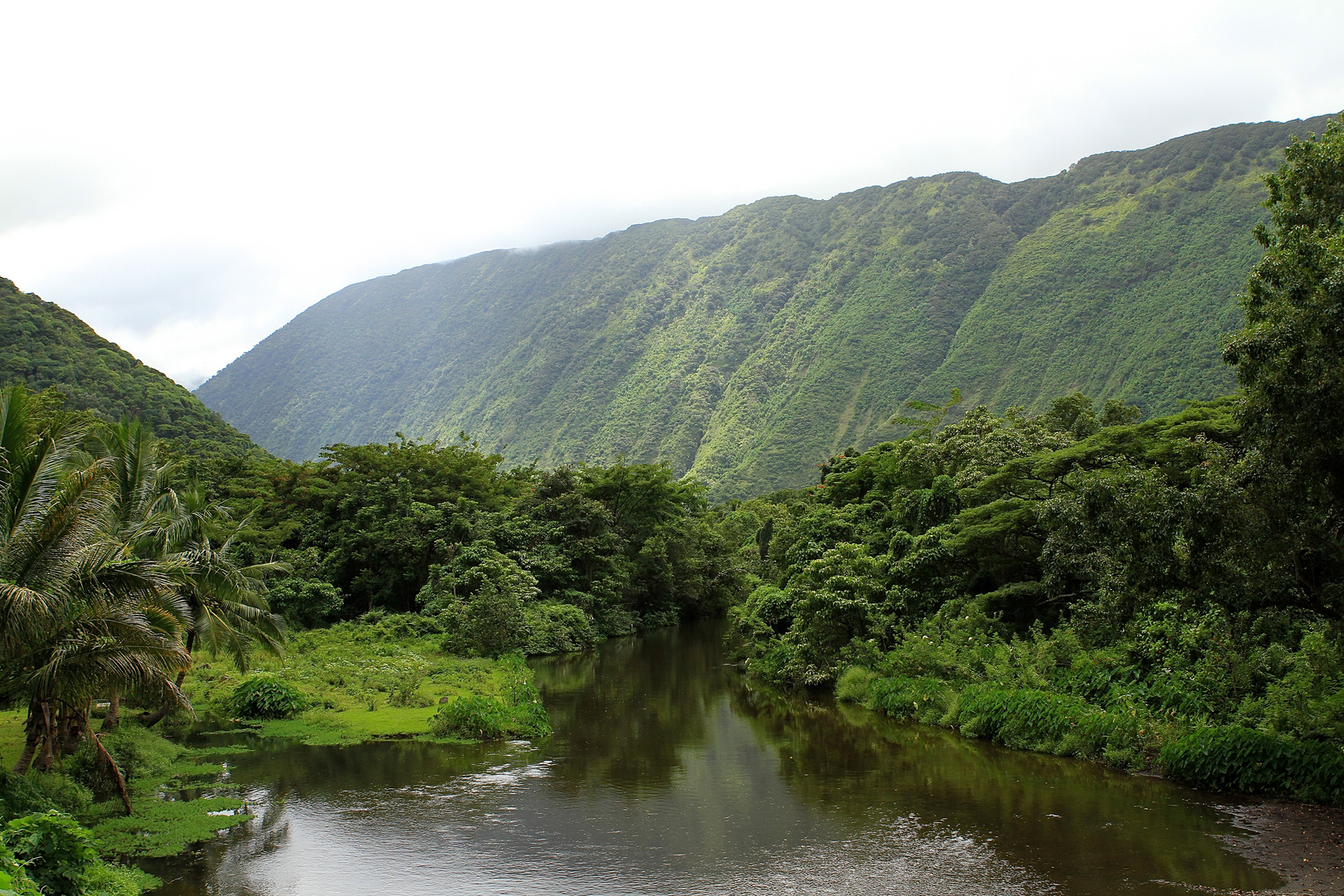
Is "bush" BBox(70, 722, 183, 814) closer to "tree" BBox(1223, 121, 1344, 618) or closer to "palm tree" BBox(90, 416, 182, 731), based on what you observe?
"palm tree" BBox(90, 416, 182, 731)

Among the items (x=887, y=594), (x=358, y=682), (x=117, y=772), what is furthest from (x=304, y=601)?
(x=117, y=772)

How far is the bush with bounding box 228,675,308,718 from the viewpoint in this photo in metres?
20.0

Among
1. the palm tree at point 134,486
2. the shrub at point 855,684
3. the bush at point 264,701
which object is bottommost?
the shrub at point 855,684

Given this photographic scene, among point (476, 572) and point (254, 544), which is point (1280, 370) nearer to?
point (476, 572)

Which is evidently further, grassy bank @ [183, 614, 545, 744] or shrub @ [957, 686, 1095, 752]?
grassy bank @ [183, 614, 545, 744]

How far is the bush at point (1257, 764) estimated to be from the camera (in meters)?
11.8

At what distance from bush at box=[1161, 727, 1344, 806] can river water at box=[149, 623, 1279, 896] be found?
502 mm

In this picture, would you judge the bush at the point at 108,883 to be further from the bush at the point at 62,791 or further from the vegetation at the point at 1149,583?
the vegetation at the point at 1149,583

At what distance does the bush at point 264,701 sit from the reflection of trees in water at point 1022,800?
37.5 feet

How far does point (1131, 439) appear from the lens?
2195 cm

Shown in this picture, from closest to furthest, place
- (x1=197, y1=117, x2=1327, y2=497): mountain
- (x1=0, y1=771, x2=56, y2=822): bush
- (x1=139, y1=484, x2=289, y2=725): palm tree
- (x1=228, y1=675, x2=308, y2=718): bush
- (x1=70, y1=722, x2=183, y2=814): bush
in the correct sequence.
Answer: (x1=0, y1=771, x2=56, y2=822): bush < (x1=70, y1=722, x2=183, y2=814): bush < (x1=139, y1=484, x2=289, y2=725): palm tree < (x1=228, y1=675, x2=308, y2=718): bush < (x1=197, y1=117, x2=1327, y2=497): mountain

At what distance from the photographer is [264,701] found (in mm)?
20078

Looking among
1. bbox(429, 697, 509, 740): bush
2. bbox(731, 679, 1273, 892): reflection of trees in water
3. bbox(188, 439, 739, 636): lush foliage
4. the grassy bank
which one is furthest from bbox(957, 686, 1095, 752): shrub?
bbox(188, 439, 739, 636): lush foliage

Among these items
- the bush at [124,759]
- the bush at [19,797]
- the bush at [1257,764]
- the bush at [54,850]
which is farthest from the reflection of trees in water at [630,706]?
the bush at [1257,764]
